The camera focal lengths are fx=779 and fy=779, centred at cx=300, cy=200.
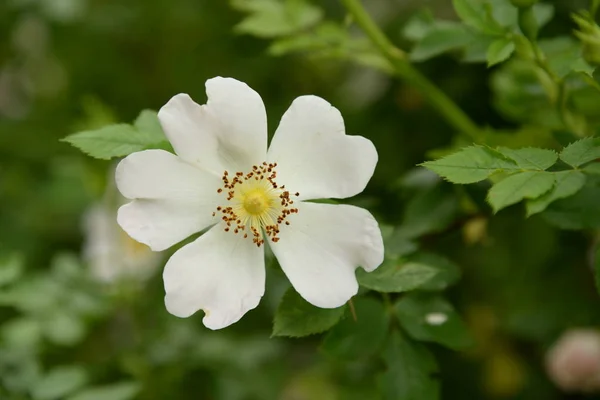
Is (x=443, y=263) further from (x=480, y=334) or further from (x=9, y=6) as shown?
(x=9, y=6)

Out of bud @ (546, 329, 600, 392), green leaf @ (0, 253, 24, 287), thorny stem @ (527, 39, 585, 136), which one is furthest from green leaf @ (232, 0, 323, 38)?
bud @ (546, 329, 600, 392)

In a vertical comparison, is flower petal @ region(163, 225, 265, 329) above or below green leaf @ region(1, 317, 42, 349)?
above

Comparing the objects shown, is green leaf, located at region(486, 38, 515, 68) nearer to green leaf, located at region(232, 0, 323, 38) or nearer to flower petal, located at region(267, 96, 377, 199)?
flower petal, located at region(267, 96, 377, 199)

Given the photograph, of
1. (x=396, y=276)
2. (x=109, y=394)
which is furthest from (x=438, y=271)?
(x=109, y=394)

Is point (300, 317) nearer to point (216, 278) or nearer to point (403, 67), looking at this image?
point (216, 278)

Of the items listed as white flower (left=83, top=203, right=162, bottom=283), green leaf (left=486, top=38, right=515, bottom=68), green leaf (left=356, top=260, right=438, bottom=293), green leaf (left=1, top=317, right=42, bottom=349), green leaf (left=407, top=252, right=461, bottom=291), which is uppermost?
green leaf (left=486, top=38, right=515, bottom=68)

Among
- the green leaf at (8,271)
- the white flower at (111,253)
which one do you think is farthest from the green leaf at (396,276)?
the white flower at (111,253)

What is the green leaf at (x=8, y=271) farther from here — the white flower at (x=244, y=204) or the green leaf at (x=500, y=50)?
the green leaf at (x=500, y=50)
